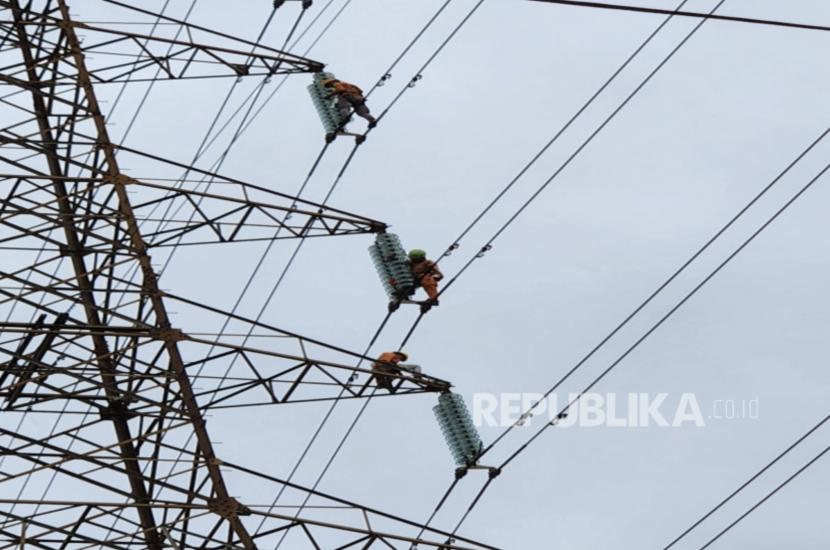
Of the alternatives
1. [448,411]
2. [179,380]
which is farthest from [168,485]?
[448,411]

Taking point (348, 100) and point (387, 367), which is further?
point (348, 100)

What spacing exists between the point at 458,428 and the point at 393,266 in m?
2.95

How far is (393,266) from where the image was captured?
29578mm

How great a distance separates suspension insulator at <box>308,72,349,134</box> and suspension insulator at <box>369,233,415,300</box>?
3325mm

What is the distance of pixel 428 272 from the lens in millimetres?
29375

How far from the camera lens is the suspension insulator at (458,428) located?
2762cm

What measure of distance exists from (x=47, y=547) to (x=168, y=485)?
1631mm

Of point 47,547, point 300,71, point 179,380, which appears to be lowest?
point 47,547

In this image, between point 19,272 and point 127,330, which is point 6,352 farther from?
point 19,272

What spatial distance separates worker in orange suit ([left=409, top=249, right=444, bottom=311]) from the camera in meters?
29.2

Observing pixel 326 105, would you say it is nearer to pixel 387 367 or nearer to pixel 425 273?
pixel 425 273

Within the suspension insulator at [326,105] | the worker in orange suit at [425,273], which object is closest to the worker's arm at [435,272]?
the worker in orange suit at [425,273]

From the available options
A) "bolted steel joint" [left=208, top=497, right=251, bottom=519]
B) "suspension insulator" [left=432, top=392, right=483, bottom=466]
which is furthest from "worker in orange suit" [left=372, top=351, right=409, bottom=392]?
"bolted steel joint" [left=208, top=497, right=251, bottom=519]

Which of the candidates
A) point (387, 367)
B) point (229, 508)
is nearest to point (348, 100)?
point (387, 367)
